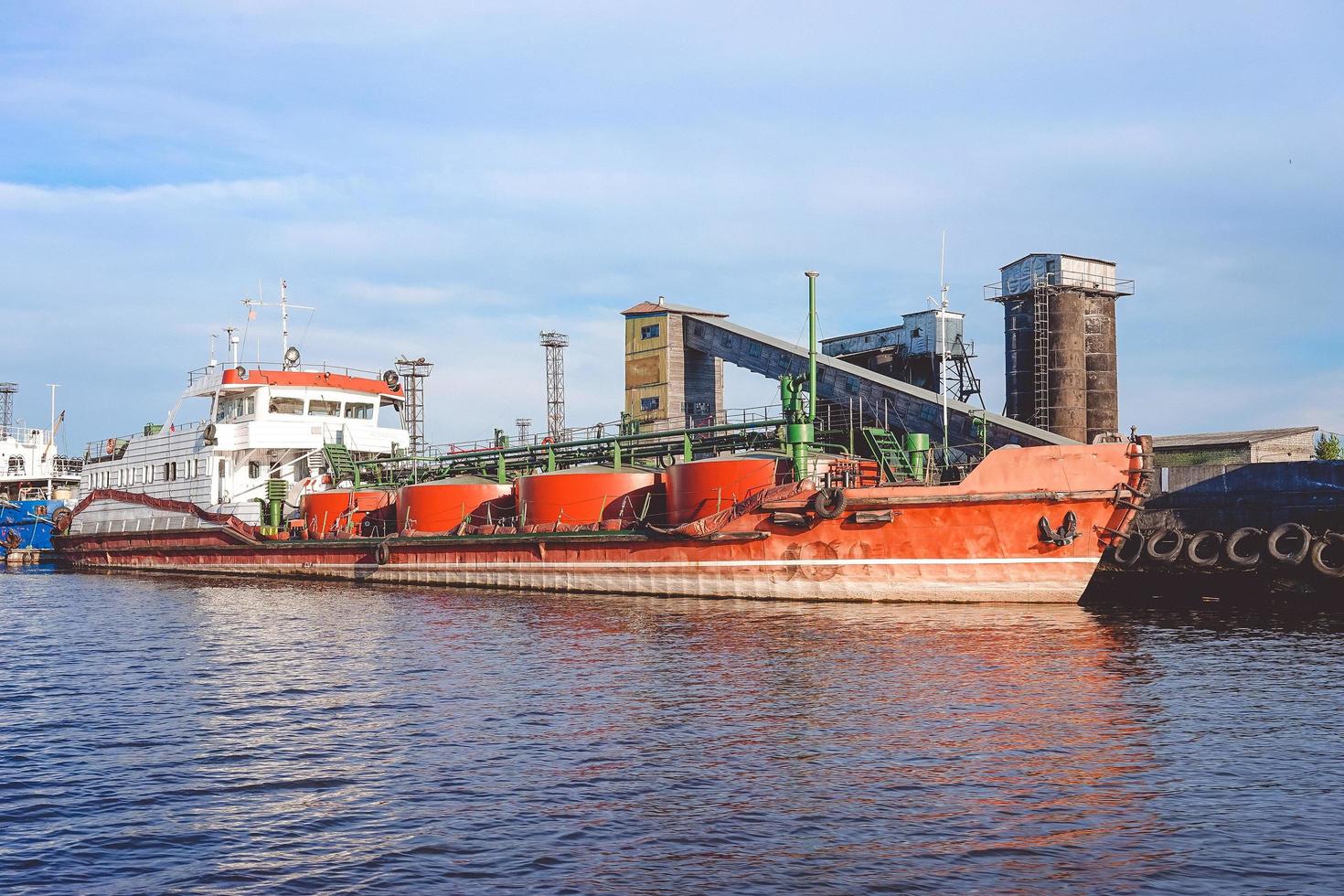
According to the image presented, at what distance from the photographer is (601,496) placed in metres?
32.2

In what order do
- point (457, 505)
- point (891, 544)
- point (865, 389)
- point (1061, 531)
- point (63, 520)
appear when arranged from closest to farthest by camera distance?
1. point (1061, 531)
2. point (891, 544)
3. point (457, 505)
4. point (865, 389)
5. point (63, 520)

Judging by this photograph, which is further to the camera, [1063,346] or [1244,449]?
[1063,346]

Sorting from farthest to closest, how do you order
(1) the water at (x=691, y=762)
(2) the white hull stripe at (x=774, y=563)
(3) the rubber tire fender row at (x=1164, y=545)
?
1. (3) the rubber tire fender row at (x=1164, y=545)
2. (2) the white hull stripe at (x=774, y=563)
3. (1) the water at (x=691, y=762)

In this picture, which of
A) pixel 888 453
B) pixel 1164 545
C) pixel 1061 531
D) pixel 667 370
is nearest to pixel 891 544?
pixel 1061 531

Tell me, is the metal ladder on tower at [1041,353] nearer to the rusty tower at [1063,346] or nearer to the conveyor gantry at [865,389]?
the rusty tower at [1063,346]

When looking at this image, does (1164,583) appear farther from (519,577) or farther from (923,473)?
(519,577)

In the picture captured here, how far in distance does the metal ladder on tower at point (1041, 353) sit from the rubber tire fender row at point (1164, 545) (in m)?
19.6

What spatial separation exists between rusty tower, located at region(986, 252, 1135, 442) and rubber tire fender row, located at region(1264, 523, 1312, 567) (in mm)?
21033

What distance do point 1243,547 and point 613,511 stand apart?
1643 centimetres

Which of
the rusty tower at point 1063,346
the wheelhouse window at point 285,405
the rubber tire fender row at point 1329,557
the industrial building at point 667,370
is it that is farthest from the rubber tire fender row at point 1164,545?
the wheelhouse window at point 285,405

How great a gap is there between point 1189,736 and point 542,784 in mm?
7336

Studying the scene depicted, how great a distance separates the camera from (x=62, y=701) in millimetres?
16141

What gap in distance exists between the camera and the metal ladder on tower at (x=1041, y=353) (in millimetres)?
48781

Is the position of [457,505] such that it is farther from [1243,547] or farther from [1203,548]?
[1243,547]
